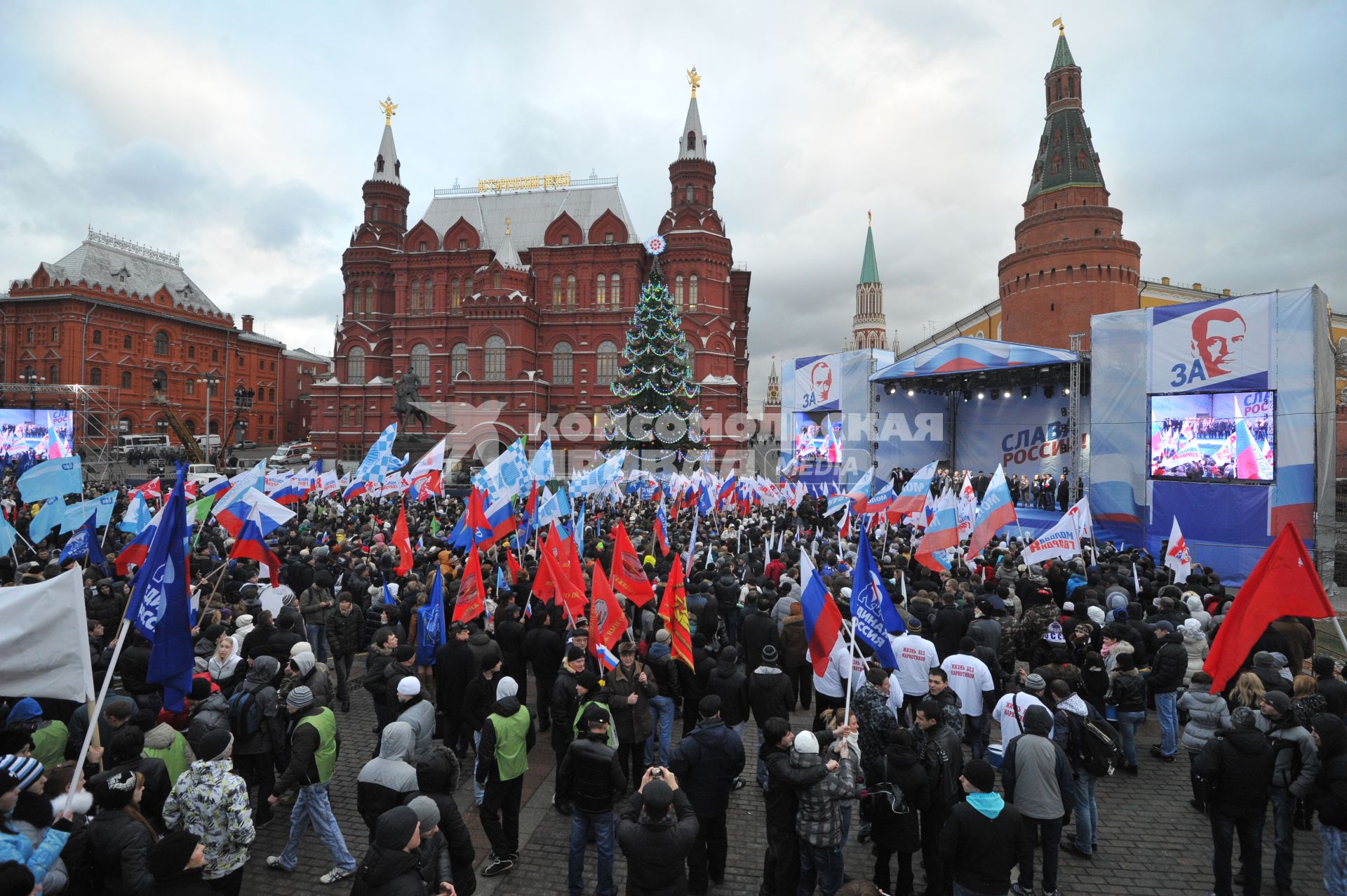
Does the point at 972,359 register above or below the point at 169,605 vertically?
above

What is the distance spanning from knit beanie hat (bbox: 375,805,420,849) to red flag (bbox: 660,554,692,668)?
357 cm

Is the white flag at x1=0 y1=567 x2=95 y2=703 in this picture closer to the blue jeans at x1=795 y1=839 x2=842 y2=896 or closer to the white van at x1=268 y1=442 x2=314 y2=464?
the blue jeans at x1=795 y1=839 x2=842 y2=896

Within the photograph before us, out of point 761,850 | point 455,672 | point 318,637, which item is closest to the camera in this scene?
point 761,850

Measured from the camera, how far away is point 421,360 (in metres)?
53.2

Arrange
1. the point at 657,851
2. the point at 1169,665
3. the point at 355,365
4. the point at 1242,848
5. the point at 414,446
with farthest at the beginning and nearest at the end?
1. the point at 355,365
2. the point at 414,446
3. the point at 1169,665
4. the point at 1242,848
5. the point at 657,851

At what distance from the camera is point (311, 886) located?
5.22m

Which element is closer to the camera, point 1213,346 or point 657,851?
point 657,851

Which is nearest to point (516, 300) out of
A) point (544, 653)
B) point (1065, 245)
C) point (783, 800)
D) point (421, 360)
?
point (421, 360)

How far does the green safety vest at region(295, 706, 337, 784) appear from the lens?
5.23 m

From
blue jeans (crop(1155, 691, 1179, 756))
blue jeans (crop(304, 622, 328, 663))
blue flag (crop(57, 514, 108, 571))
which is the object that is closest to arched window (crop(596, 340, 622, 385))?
blue flag (crop(57, 514, 108, 571))

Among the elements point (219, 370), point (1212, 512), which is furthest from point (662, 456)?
point (219, 370)

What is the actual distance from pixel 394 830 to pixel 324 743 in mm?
2342

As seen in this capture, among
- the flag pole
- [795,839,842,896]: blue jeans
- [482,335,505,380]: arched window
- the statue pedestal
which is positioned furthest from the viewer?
[482,335,505,380]: arched window

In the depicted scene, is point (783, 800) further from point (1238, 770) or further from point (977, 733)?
point (1238, 770)
